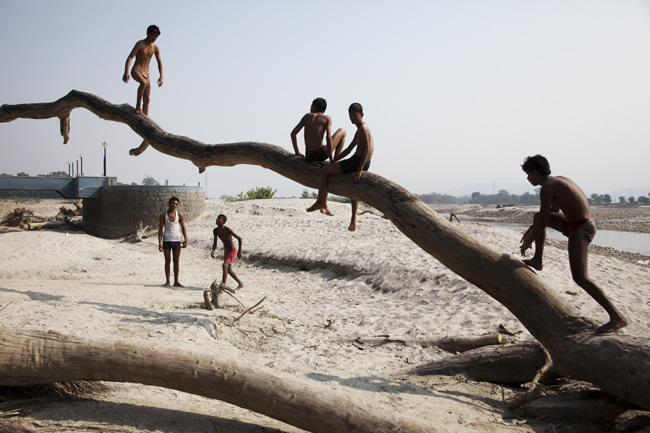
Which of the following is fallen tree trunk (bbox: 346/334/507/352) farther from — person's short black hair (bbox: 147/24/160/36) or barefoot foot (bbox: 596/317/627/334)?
person's short black hair (bbox: 147/24/160/36)

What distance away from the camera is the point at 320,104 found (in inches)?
221

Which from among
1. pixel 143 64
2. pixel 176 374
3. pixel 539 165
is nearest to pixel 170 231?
pixel 143 64

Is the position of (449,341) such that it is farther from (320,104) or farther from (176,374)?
(176,374)

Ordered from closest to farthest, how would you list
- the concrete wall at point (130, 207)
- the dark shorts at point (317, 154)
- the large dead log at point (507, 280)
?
the large dead log at point (507, 280) < the dark shorts at point (317, 154) < the concrete wall at point (130, 207)

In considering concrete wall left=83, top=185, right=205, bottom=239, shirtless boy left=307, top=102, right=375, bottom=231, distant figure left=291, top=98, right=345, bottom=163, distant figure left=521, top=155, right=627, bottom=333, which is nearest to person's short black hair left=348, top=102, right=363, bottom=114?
shirtless boy left=307, top=102, right=375, bottom=231

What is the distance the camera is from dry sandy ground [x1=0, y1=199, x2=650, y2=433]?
3916mm

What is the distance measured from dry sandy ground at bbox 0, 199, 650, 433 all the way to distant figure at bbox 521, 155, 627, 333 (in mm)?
1073

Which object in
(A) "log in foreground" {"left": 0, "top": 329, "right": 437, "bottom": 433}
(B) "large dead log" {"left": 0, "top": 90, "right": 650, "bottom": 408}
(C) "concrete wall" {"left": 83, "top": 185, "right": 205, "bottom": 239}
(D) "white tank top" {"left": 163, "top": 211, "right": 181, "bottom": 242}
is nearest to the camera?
(A) "log in foreground" {"left": 0, "top": 329, "right": 437, "bottom": 433}

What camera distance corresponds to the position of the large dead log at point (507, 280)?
3711 mm

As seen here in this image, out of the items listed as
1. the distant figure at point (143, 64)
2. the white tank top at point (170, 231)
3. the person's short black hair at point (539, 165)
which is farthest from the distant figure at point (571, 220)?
the white tank top at point (170, 231)

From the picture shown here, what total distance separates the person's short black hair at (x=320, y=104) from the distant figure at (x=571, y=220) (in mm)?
2450

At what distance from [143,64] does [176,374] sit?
5.16 meters

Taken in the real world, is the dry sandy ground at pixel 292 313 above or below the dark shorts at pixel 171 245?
below

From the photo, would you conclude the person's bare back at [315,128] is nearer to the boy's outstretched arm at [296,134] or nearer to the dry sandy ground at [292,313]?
the boy's outstretched arm at [296,134]
